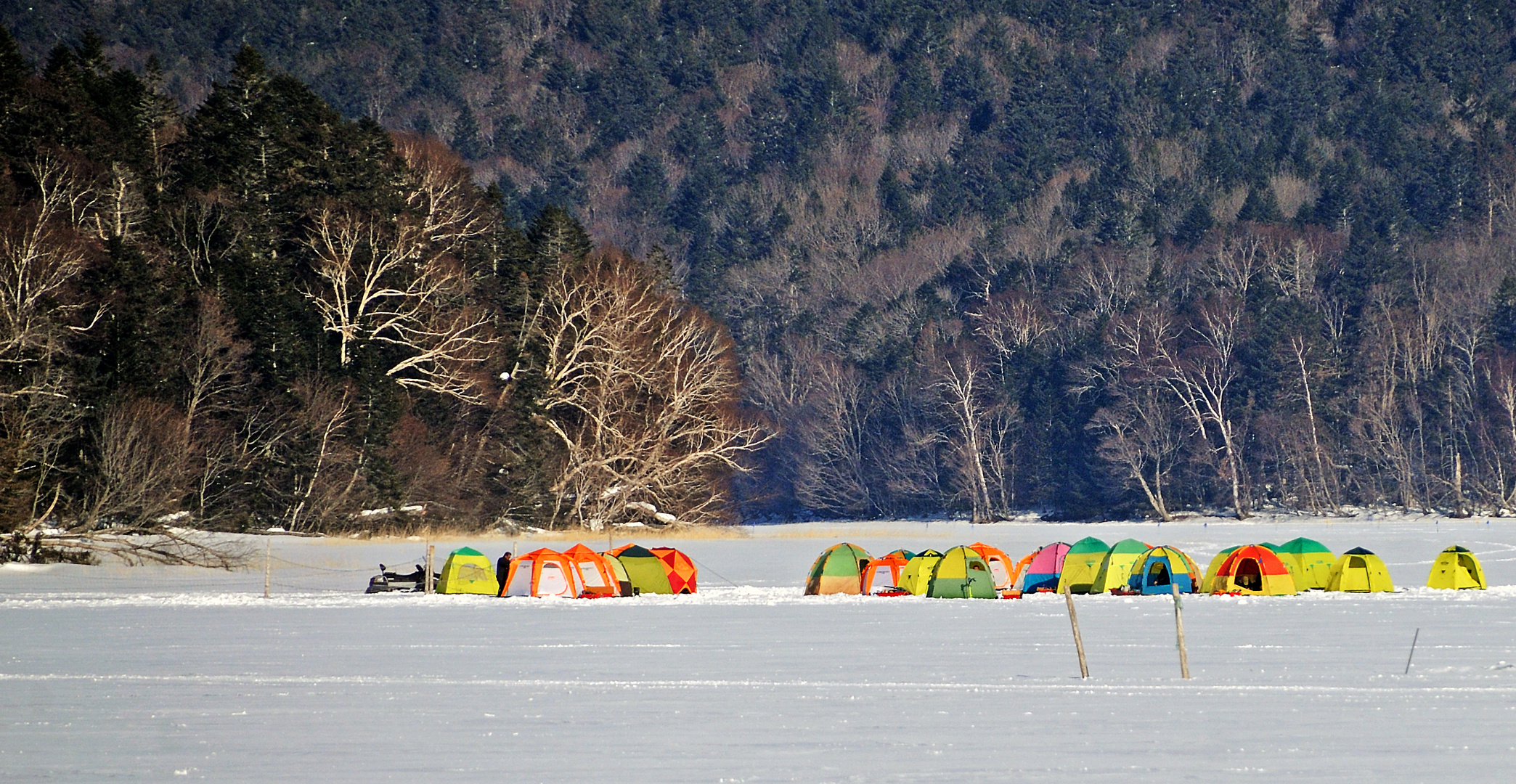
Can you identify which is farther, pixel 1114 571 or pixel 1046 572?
pixel 1046 572

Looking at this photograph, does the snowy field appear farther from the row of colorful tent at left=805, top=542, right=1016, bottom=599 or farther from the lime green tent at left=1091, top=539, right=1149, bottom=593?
the lime green tent at left=1091, top=539, right=1149, bottom=593

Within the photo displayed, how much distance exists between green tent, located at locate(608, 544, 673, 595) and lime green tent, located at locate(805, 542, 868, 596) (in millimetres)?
2843

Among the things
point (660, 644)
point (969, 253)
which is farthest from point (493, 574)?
point (969, 253)

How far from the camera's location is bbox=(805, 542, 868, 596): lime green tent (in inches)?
1373

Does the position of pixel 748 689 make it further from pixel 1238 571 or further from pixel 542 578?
pixel 1238 571

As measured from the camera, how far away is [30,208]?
5031 centimetres

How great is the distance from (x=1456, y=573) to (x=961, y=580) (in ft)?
31.1

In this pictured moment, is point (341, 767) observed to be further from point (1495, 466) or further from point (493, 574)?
point (1495, 466)

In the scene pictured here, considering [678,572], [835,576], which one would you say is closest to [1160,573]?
[835,576]

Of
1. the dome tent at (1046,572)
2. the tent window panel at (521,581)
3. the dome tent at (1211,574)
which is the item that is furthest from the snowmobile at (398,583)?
the dome tent at (1211,574)

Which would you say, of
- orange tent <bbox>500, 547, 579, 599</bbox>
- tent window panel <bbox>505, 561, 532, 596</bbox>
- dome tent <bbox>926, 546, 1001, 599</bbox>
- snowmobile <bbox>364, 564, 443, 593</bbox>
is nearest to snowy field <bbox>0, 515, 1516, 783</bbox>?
dome tent <bbox>926, 546, 1001, 599</bbox>

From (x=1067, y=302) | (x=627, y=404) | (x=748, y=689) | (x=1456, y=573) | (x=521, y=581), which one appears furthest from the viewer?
(x=1067, y=302)

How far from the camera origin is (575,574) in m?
34.2

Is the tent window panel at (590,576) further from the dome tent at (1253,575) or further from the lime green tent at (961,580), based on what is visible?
the dome tent at (1253,575)
